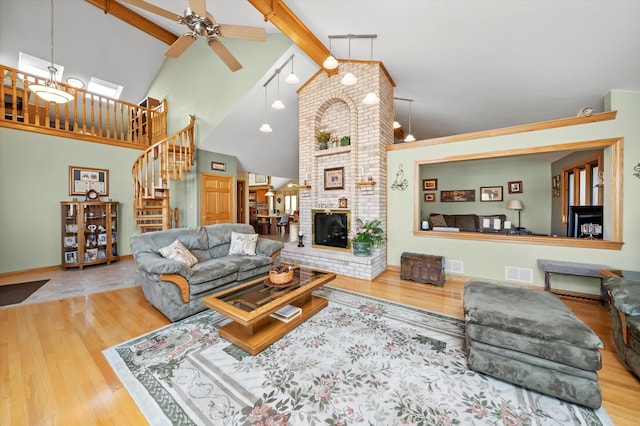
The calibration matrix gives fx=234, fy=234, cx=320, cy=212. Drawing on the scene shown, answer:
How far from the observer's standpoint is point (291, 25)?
10.9ft

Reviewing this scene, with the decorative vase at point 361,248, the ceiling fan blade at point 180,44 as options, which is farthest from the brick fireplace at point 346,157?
the ceiling fan blade at point 180,44

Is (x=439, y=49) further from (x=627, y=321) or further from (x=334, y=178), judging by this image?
(x=627, y=321)

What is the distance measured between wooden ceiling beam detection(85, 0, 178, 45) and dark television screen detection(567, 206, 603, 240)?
9936mm

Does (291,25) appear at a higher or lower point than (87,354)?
higher

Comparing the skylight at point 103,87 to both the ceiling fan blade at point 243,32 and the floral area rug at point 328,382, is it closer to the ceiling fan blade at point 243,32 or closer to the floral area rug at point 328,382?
the ceiling fan blade at point 243,32

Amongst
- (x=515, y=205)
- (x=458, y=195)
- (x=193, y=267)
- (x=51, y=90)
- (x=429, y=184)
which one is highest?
(x=51, y=90)

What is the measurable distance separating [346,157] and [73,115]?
687 cm

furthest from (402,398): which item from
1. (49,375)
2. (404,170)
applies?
(404,170)

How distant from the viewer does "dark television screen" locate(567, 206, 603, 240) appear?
124 inches

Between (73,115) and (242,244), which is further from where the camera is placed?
(73,115)

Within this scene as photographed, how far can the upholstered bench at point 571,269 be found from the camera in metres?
2.86

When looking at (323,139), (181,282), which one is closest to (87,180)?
(181,282)

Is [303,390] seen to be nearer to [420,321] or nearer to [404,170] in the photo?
[420,321]

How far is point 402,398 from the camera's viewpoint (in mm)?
1525
